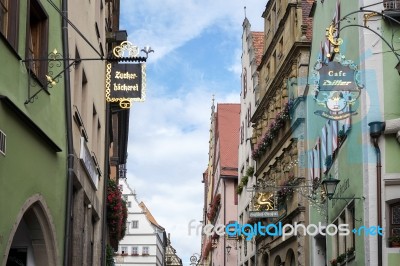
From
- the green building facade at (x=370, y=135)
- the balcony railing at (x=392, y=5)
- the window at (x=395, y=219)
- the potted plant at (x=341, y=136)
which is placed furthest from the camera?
the potted plant at (x=341, y=136)

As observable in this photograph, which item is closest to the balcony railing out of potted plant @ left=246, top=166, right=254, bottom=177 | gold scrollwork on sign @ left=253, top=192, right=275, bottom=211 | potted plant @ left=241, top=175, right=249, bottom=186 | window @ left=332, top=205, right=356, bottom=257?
window @ left=332, top=205, right=356, bottom=257

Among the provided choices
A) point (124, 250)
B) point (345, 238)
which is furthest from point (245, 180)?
point (124, 250)

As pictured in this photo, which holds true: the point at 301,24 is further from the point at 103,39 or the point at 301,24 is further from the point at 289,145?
the point at 103,39

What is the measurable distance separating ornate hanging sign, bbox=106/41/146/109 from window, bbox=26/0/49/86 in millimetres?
5565

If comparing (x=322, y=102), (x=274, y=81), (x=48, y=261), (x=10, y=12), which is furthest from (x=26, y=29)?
(x=274, y=81)

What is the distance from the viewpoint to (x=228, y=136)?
63719 millimetres

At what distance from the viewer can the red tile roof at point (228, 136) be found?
59.2 meters

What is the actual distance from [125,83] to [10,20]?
29.2 feet

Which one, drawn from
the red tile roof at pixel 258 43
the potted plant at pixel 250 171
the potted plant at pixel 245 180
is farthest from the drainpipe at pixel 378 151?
the red tile roof at pixel 258 43

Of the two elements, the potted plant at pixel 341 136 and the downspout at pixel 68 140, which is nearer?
the downspout at pixel 68 140

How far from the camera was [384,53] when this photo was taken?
17953mm

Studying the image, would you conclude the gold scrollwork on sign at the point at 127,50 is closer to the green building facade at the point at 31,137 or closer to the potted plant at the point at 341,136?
the green building facade at the point at 31,137

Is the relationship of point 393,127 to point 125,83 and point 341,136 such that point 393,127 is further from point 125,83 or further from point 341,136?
point 125,83

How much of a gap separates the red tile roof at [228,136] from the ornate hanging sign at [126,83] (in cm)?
3811
